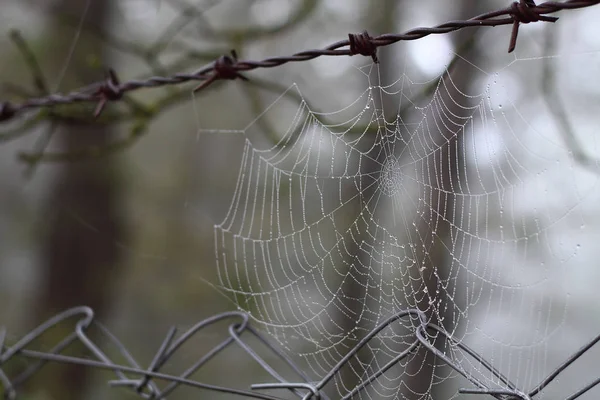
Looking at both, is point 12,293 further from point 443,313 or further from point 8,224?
point 443,313

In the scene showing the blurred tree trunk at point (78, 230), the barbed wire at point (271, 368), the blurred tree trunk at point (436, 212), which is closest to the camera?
the barbed wire at point (271, 368)

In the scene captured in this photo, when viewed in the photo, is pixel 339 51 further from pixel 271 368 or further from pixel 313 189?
pixel 313 189

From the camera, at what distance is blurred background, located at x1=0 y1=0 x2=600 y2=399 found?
62cm

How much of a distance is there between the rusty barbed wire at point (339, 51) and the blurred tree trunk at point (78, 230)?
3.88 ft

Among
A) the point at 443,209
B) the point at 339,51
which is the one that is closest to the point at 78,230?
the point at 443,209

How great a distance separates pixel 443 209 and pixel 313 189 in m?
0.76

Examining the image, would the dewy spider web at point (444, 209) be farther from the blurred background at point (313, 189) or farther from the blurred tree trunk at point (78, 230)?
the blurred tree trunk at point (78, 230)

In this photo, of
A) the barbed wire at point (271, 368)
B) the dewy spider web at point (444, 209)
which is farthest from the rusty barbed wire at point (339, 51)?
the barbed wire at point (271, 368)

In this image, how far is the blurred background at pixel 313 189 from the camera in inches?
24.5

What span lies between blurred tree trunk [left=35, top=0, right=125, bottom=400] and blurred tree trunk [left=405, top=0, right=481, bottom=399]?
134 centimetres

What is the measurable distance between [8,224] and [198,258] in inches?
34.9

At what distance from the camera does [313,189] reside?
4.60 feet

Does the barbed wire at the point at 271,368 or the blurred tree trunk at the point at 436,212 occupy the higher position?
the blurred tree trunk at the point at 436,212

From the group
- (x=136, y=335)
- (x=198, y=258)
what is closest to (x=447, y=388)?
(x=198, y=258)
